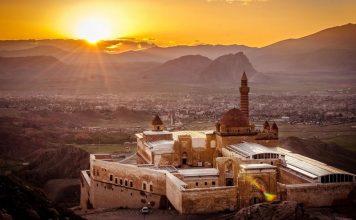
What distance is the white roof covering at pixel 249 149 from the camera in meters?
35.6

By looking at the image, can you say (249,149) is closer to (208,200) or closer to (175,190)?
(208,200)

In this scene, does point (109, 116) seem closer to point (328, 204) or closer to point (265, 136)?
point (265, 136)

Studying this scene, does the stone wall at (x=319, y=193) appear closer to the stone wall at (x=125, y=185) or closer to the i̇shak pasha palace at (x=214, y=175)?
the i̇shak pasha palace at (x=214, y=175)

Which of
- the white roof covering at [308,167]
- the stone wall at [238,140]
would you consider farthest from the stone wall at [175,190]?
the white roof covering at [308,167]

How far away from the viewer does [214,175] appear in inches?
1350

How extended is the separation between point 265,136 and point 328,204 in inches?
409

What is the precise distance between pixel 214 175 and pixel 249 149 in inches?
151

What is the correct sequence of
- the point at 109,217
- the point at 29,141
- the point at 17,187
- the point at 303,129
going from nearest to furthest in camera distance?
the point at 17,187 → the point at 109,217 → the point at 29,141 → the point at 303,129

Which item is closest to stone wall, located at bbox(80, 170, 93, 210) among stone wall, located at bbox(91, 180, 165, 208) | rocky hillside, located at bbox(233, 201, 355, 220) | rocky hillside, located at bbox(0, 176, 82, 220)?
stone wall, located at bbox(91, 180, 165, 208)

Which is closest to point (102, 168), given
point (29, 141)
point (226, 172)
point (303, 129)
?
point (226, 172)

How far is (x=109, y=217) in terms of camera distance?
3253 centimetres

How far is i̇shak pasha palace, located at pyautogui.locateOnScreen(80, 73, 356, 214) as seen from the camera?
101 feet

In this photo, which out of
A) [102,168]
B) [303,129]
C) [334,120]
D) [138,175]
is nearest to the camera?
[138,175]

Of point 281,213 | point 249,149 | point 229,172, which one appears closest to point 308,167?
point 249,149
